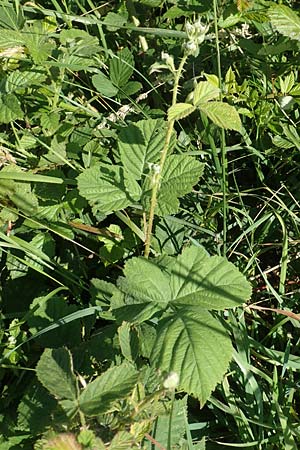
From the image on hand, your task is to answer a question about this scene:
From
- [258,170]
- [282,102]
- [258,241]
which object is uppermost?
[282,102]

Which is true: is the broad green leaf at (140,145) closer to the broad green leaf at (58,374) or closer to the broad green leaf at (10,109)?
the broad green leaf at (10,109)

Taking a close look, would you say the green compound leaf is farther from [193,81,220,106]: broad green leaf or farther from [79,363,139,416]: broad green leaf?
[79,363,139,416]: broad green leaf

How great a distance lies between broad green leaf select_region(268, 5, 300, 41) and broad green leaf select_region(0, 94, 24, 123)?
2.73 ft

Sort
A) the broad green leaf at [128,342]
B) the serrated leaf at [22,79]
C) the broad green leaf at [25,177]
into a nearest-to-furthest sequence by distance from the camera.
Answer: the broad green leaf at [128,342], the broad green leaf at [25,177], the serrated leaf at [22,79]

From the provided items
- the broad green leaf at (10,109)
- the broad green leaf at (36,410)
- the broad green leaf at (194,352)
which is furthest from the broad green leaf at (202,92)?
the broad green leaf at (36,410)

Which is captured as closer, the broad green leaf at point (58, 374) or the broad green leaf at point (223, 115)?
the broad green leaf at point (58, 374)

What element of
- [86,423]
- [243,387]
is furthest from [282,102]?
[86,423]

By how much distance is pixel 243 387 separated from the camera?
167cm

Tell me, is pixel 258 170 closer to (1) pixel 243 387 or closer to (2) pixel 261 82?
(2) pixel 261 82

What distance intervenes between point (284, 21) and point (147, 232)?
32.4 inches

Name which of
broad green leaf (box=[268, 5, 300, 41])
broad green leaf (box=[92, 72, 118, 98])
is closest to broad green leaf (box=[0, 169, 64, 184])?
broad green leaf (box=[92, 72, 118, 98])

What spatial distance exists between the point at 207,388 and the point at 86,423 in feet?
0.84

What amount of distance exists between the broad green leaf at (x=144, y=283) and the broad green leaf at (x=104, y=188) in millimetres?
209

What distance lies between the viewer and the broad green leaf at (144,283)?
4.75 feet
